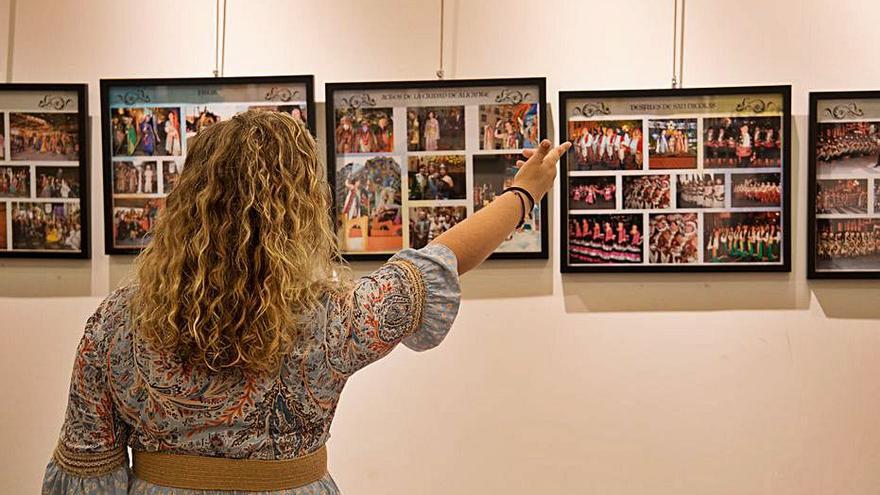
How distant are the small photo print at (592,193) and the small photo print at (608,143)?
0.04 m

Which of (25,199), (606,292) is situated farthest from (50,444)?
(606,292)

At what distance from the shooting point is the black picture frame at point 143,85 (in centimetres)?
233

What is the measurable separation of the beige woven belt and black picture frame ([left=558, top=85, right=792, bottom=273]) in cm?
118

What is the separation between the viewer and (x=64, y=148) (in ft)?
7.89

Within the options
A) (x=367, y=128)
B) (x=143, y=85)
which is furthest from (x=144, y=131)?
(x=367, y=128)

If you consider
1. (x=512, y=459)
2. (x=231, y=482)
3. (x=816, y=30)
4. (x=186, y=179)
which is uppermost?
(x=816, y=30)

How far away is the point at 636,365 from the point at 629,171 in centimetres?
50

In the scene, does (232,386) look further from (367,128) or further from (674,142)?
(674,142)

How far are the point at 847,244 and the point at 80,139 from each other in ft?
6.56

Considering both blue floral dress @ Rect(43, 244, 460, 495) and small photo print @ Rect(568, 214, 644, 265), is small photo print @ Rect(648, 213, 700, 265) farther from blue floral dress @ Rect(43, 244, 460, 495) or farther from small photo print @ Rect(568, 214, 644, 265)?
blue floral dress @ Rect(43, 244, 460, 495)

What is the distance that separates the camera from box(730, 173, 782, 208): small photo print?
7.45ft

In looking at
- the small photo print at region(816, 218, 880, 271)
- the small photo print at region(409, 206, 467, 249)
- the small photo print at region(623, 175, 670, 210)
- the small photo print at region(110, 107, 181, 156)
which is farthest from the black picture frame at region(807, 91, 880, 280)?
the small photo print at region(110, 107, 181, 156)

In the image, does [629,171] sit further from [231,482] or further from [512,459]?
[231,482]

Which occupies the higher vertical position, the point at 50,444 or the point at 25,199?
the point at 25,199
